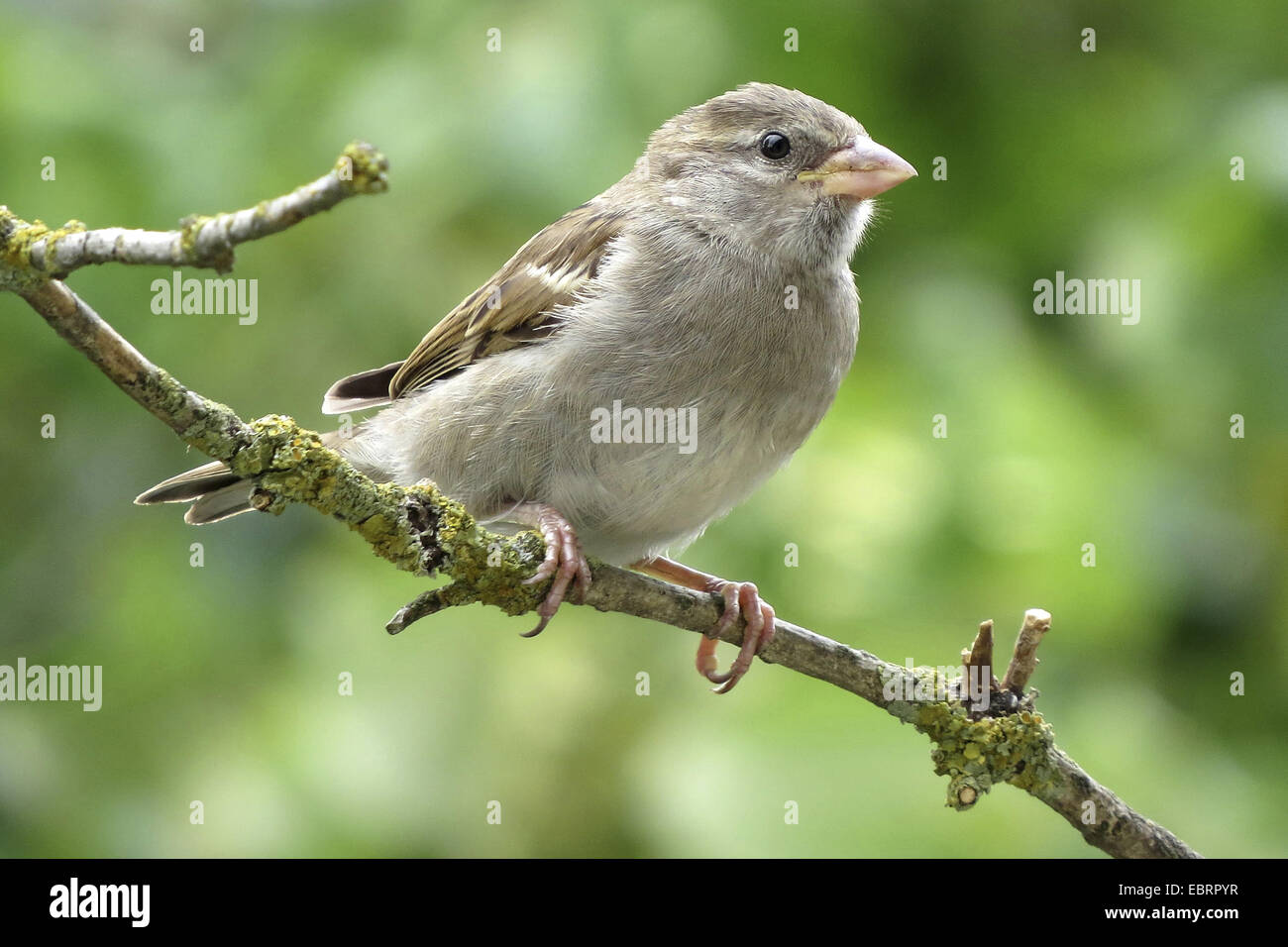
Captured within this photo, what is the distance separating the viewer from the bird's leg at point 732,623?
3.53 meters

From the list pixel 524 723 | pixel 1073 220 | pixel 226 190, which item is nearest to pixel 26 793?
pixel 524 723

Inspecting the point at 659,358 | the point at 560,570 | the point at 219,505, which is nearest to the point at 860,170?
the point at 659,358

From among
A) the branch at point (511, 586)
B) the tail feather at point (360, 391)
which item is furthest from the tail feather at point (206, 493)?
the branch at point (511, 586)

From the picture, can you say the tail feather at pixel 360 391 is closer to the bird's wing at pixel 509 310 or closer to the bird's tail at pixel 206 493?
the bird's wing at pixel 509 310

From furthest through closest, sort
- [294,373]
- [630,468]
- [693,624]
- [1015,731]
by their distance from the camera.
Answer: [294,373] → [630,468] → [693,624] → [1015,731]

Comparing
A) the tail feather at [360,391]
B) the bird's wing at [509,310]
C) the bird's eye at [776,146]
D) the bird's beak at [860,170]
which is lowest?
the tail feather at [360,391]

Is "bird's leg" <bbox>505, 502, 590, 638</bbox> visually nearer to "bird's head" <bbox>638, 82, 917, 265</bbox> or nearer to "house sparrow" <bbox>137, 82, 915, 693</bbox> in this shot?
"house sparrow" <bbox>137, 82, 915, 693</bbox>

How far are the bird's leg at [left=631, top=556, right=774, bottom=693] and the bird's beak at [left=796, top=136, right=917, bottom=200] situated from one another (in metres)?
1.22

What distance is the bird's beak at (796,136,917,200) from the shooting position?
12.6 ft

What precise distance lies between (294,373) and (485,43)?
1312 mm

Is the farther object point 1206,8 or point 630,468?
point 1206,8

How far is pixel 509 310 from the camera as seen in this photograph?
409 centimetres

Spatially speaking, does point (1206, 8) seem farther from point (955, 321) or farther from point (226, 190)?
point (226, 190)

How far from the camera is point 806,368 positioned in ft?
12.6
